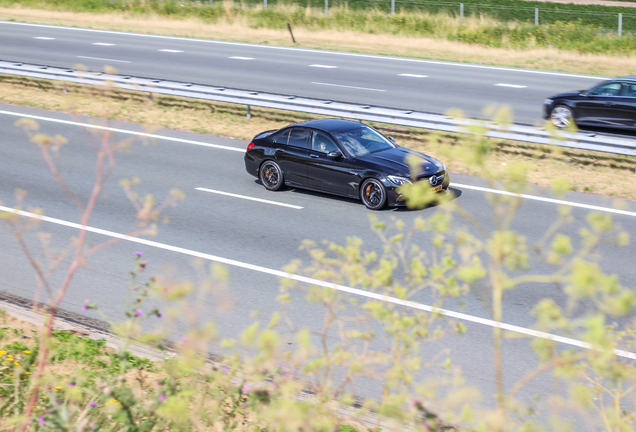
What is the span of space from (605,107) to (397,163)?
7.76 meters

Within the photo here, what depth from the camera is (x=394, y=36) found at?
117ft

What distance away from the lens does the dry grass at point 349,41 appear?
29672 millimetres

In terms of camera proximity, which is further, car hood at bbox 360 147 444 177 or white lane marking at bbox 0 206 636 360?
car hood at bbox 360 147 444 177

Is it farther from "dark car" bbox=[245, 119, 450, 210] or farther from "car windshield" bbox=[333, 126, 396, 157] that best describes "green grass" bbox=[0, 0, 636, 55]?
"dark car" bbox=[245, 119, 450, 210]

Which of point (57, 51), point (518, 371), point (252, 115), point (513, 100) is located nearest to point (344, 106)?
point (252, 115)

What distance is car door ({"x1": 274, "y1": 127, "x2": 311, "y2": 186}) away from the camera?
13.9 m

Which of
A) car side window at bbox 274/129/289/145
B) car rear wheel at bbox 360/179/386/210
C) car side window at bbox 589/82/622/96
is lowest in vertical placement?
car rear wheel at bbox 360/179/386/210

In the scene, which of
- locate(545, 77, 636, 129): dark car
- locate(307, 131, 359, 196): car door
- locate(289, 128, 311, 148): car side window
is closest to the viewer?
locate(307, 131, 359, 196): car door

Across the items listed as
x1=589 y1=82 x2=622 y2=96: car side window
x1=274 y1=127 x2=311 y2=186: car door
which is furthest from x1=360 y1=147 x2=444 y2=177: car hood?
x1=589 y1=82 x2=622 y2=96: car side window

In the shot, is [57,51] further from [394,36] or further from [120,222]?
[120,222]

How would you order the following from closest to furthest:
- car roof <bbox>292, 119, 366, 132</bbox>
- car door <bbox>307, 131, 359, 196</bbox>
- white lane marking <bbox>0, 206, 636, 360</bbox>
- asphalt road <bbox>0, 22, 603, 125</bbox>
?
white lane marking <bbox>0, 206, 636, 360</bbox> < car door <bbox>307, 131, 359, 196</bbox> < car roof <bbox>292, 119, 366, 132</bbox> < asphalt road <bbox>0, 22, 603, 125</bbox>

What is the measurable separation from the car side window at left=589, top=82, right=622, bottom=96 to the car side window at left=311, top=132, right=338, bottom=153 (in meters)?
8.40

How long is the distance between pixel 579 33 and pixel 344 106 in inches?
768

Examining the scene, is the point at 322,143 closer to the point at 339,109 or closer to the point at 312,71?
the point at 339,109
